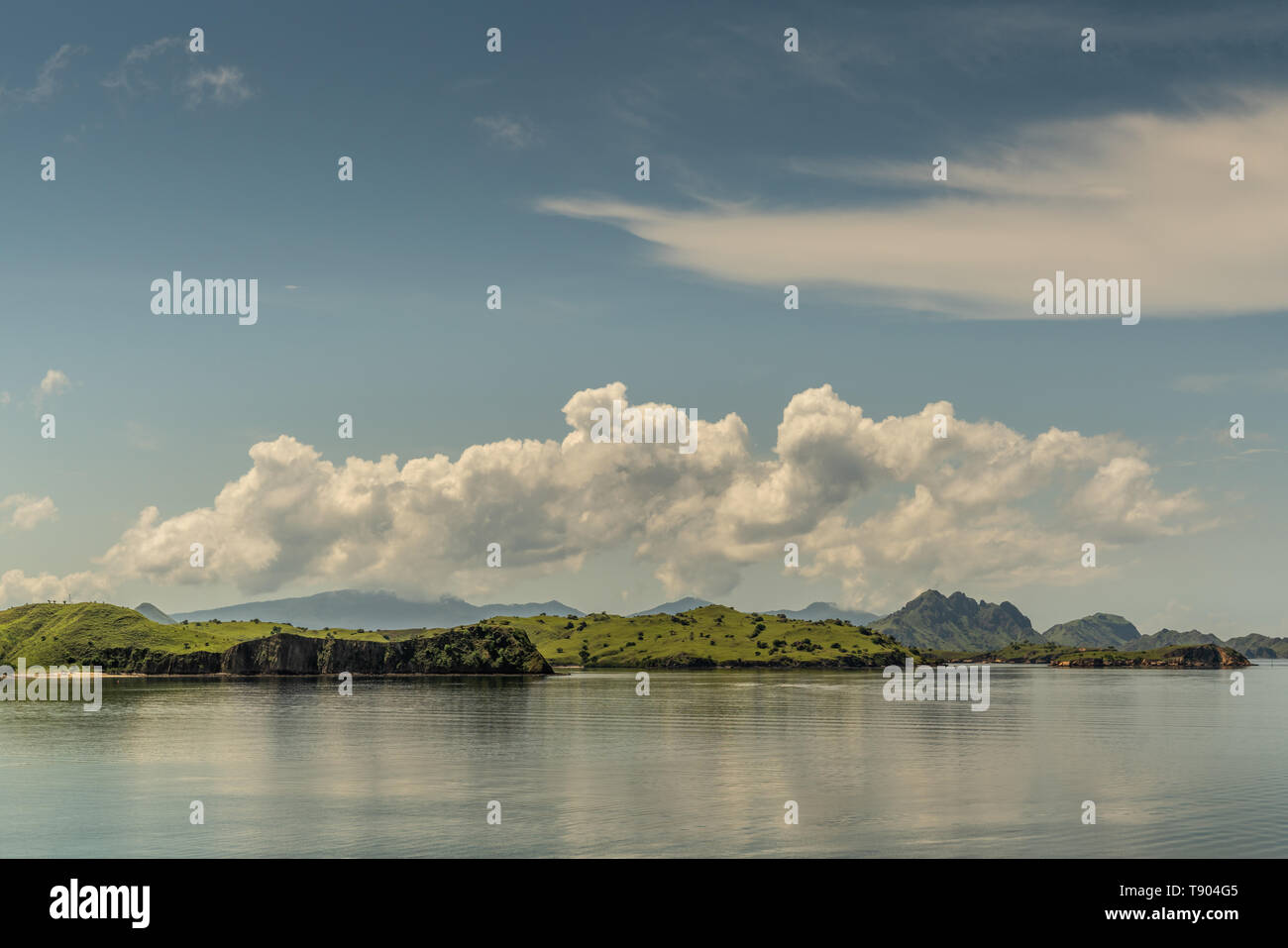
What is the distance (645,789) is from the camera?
82750mm

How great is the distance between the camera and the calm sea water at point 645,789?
63.1 m

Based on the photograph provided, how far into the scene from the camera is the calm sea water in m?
63.1
